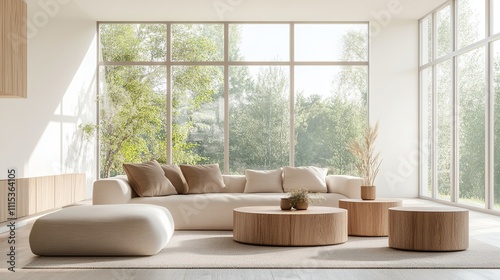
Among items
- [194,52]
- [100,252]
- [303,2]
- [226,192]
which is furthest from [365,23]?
[100,252]

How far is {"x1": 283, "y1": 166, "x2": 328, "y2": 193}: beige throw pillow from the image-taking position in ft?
26.6

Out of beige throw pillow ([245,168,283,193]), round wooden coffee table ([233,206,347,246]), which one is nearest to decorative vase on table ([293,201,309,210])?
round wooden coffee table ([233,206,347,246])

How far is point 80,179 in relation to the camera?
1036 cm

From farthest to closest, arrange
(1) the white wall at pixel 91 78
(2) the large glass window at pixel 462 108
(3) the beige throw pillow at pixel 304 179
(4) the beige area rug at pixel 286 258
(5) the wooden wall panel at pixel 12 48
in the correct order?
(2) the large glass window at pixel 462 108 → (1) the white wall at pixel 91 78 → (3) the beige throw pillow at pixel 304 179 → (5) the wooden wall panel at pixel 12 48 → (4) the beige area rug at pixel 286 258

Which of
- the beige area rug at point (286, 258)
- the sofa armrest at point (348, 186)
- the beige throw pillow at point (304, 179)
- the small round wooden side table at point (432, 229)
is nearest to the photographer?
the beige area rug at point (286, 258)

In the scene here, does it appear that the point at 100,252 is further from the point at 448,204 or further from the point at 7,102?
the point at 448,204

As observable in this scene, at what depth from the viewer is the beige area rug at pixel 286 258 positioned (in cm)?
488

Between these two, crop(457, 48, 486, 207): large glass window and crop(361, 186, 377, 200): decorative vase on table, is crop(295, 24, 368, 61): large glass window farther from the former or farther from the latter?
crop(361, 186, 377, 200): decorative vase on table

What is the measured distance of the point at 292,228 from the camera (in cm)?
590

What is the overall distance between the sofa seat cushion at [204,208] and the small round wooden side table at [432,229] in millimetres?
1947

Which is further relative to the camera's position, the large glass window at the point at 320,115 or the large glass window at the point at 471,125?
the large glass window at the point at 320,115

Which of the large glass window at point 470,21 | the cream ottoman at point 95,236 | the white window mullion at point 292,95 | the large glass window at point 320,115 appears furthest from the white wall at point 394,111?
the cream ottoman at point 95,236

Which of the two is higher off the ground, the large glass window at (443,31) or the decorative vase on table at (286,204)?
the large glass window at (443,31)

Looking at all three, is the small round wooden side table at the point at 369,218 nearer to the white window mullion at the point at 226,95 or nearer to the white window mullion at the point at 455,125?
the white window mullion at the point at 455,125
